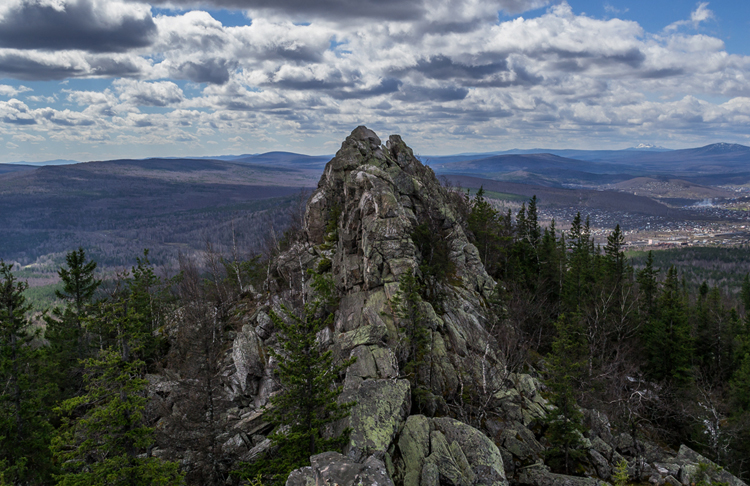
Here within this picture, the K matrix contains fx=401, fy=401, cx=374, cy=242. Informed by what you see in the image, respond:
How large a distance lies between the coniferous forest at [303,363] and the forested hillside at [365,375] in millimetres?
208

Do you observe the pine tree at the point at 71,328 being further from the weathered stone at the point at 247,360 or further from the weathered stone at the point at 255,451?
the weathered stone at the point at 255,451

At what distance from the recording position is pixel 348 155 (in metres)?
53.7

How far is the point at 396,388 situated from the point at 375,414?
2.41 m

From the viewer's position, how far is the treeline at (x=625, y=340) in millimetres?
39188

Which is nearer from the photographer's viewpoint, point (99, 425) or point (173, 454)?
point (99, 425)

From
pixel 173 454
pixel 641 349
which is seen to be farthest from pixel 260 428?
pixel 641 349

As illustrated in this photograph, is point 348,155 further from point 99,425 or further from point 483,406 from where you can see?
point 99,425

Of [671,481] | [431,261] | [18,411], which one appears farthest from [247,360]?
[671,481]

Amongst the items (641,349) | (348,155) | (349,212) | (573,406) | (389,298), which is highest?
(348,155)

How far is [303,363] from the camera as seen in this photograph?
19.7 meters

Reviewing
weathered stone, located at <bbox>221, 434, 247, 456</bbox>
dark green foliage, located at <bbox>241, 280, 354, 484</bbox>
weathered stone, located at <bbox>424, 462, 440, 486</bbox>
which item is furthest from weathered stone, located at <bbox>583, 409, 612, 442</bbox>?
weathered stone, located at <bbox>221, 434, 247, 456</bbox>

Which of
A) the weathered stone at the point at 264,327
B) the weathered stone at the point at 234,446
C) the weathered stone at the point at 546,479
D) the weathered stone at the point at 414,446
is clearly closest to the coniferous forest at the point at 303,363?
the weathered stone at the point at 234,446

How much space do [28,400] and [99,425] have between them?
15.8m

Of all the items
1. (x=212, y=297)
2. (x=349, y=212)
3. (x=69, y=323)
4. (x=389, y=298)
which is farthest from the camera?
(x=212, y=297)
